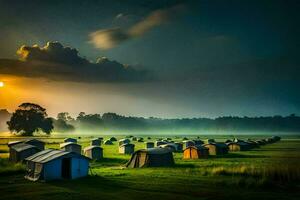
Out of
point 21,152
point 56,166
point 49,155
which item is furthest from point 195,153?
point 56,166

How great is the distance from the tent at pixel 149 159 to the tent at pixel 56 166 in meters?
14.3

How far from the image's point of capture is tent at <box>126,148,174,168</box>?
5641cm

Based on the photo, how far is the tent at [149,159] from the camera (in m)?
56.4

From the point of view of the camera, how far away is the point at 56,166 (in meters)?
41.3

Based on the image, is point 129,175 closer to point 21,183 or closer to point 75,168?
point 75,168

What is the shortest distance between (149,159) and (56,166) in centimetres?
1888

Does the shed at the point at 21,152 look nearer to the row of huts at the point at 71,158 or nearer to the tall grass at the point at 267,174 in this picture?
the row of huts at the point at 71,158

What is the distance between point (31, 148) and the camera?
64062mm

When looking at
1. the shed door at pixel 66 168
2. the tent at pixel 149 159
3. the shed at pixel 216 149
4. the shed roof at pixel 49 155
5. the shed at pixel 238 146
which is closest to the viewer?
the shed roof at pixel 49 155

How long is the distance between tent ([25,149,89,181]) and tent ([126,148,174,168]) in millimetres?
14297

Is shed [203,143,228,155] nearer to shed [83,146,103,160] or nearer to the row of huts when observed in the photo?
the row of huts

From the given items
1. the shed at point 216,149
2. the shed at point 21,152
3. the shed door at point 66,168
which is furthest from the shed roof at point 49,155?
the shed at point 216,149

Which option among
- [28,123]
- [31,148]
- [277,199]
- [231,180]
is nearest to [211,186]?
[231,180]

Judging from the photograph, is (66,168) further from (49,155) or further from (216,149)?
(216,149)
